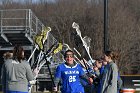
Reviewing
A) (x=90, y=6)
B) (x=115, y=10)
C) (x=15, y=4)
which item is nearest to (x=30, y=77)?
(x=115, y=10)

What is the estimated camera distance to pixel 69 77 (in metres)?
11.0

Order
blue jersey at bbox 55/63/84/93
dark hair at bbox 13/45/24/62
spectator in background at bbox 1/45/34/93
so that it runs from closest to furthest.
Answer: dark hair at bbox 13/45/24/62 < spectator in background at bbox 1/45/34/93 < blue jersey at bbox 55/63/84/93

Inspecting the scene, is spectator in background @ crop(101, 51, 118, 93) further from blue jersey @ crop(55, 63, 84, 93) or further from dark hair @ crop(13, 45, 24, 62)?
dark hair @ crop(13, 45, 24, 62)

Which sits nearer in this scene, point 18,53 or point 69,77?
point 18,53

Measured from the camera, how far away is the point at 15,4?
7762cm

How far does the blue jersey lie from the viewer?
11.0 metres

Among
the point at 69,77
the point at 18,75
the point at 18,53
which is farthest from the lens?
the point at 69,77

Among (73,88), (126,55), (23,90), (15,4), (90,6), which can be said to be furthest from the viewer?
(15,4)

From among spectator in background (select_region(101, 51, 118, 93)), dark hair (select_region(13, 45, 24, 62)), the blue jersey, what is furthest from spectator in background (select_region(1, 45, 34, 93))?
spectator in background (select_region(101, 51, 118, 93))

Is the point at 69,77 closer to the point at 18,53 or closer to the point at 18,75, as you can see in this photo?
the point at 18,75

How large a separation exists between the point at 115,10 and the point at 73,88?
49204mm

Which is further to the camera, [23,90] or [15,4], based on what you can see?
[15,4]

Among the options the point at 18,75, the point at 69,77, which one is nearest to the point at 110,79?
the point at 69,77

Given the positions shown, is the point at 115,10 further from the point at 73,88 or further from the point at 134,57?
the point at 73,88
